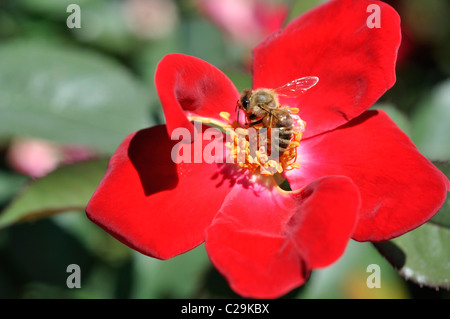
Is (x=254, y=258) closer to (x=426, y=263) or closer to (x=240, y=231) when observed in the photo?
(x=240, y=231)

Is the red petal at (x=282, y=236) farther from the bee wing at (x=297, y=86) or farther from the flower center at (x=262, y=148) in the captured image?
the bee wing at (x=297, y=86)

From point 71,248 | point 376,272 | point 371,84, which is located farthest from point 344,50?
point 71,248

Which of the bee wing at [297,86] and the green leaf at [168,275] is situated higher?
the bee wing at [297,86]

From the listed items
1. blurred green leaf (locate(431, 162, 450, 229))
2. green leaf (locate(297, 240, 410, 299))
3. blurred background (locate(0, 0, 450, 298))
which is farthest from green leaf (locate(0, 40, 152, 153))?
blurred green leaf (locate(431, 162, 450, 229))

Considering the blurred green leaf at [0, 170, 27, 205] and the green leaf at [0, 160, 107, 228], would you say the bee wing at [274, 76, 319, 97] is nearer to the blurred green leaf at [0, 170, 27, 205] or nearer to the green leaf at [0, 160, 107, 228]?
the green leaf at [0, 160, 107, 228]

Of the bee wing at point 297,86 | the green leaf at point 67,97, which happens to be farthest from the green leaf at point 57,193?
the bee wing at point 297,86

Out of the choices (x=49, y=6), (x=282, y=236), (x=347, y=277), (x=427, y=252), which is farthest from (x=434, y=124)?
(x=49, y=6)
